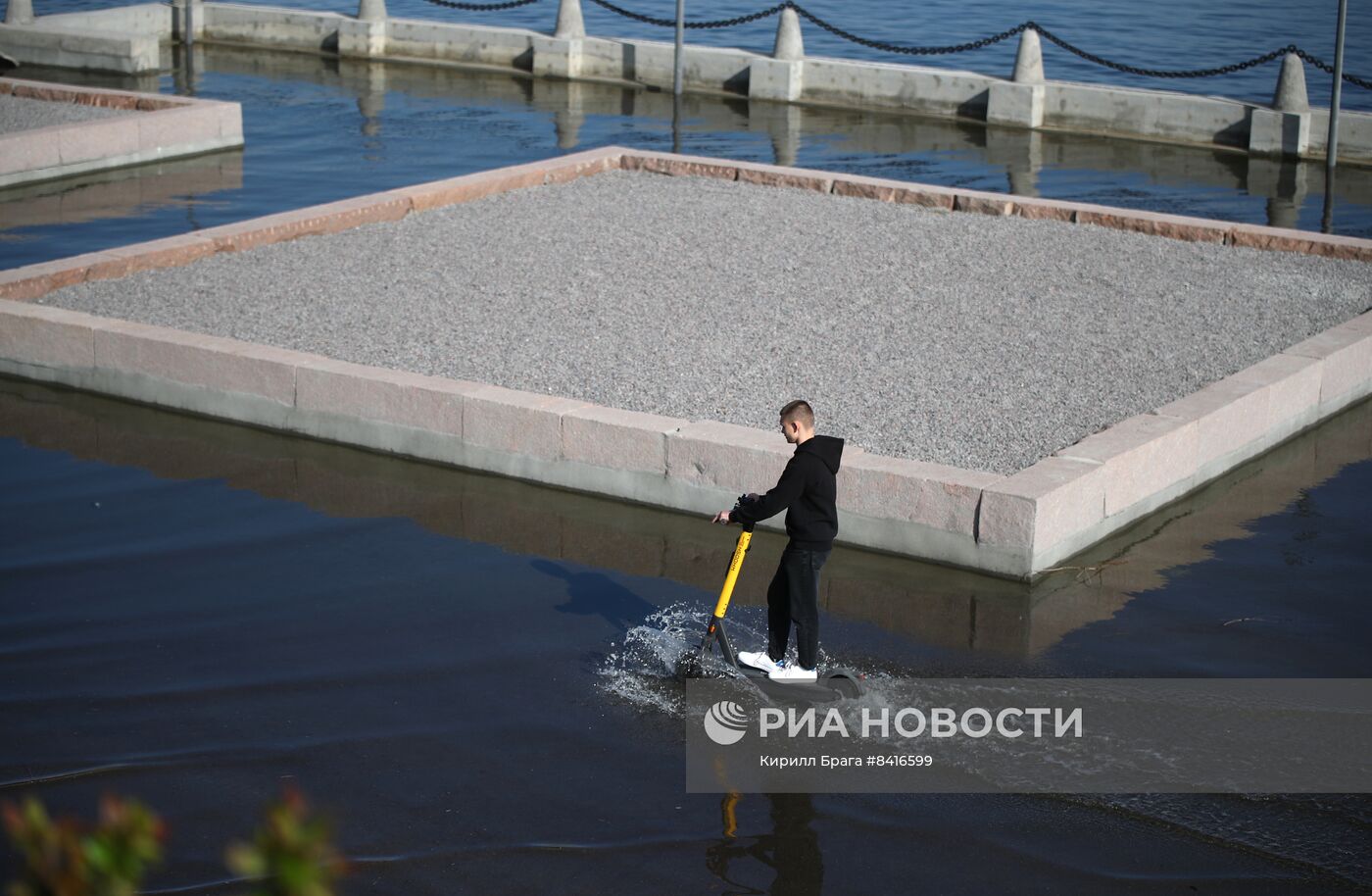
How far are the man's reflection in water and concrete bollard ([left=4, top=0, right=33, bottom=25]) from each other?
2217 centimetres

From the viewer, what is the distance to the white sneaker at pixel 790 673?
6.67m

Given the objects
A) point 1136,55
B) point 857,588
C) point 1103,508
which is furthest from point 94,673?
point 1136,55

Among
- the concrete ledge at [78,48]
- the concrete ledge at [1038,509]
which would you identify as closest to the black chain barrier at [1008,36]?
the concrete ledge at [78,48]

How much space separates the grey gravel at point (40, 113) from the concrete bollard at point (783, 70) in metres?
8.44

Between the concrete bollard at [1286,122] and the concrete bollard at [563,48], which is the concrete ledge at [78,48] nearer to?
the concrete bollard at [563,48]

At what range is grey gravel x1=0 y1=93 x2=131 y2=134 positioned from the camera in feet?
59.0

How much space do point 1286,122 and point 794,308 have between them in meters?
10.3

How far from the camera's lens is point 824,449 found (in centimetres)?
645

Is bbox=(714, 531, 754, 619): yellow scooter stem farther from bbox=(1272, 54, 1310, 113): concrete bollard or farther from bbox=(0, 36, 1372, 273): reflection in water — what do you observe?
bbox=(1272, 54, 1310, 113): concrete bollard

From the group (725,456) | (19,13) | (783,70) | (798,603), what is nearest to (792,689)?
(798,603)

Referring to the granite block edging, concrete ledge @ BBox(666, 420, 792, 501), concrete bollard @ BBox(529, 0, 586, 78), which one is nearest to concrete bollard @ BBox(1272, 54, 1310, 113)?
the granite block edging

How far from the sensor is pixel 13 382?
11055mm

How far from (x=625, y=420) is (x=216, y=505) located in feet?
A: 7.56

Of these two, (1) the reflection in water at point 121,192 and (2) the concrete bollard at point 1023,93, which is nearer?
(1) the reflection in water at point 121,192
